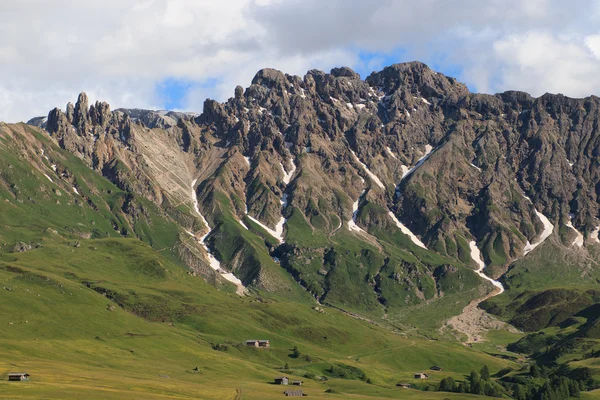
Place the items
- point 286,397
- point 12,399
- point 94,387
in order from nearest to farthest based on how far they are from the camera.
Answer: point 12,399, point 94,387, point 286,397

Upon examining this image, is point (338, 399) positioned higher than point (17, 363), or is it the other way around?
point (17, 363)

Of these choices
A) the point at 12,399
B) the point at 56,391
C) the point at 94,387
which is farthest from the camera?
the point at 94,387

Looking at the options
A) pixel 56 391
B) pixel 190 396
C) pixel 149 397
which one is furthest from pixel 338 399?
pixel 56 391

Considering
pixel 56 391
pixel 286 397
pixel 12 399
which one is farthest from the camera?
pixel 286 397

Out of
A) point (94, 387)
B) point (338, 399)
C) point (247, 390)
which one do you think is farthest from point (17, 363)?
point (338, 399)

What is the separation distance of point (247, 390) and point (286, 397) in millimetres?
12766

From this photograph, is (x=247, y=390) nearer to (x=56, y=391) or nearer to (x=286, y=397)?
(x=286, y=397)

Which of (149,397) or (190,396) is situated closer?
(149,397)

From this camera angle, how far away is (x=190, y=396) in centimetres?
16788

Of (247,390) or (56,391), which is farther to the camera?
(247,390)

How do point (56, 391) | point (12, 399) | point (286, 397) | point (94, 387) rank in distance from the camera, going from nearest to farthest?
point (12, 399) → point (56, 391) → point (94, 387) → point (286, 397)

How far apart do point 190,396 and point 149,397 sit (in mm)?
15048

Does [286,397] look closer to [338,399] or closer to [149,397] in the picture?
[338,399]

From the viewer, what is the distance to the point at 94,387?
15838cm
